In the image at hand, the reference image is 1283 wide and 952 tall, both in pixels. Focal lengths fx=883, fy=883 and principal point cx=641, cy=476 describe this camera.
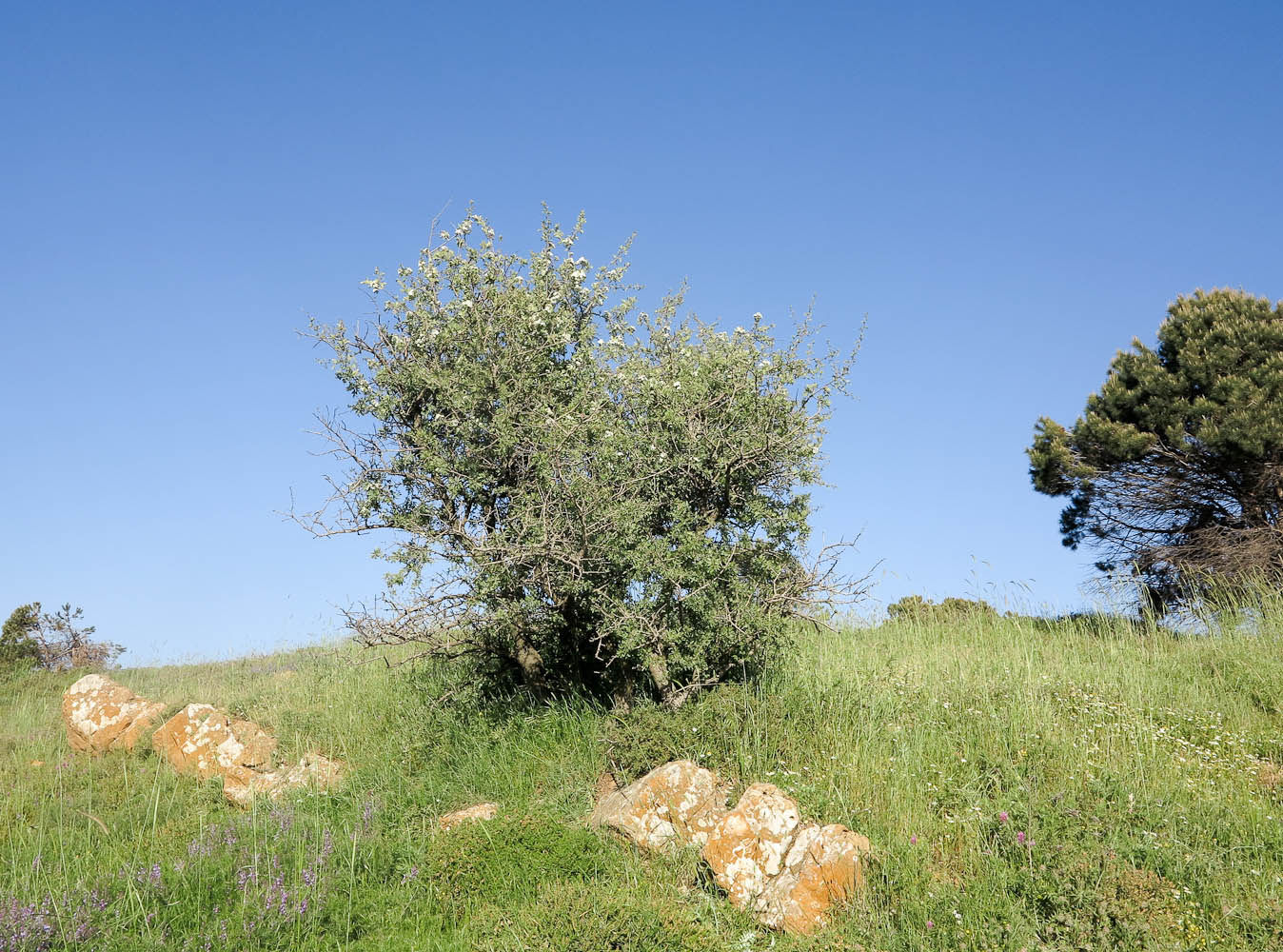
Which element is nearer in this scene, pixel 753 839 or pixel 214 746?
pixel 753 839

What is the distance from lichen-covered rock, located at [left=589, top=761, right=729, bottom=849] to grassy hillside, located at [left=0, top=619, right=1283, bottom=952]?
0.22 metres

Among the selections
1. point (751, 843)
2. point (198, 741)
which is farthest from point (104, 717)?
point (751, 843)

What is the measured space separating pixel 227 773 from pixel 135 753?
5.85 feet

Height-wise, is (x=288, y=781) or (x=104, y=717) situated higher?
(x=104, y=717)

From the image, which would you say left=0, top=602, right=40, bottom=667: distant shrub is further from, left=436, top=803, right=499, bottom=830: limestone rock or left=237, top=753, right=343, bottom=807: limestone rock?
left=436, top=803, right=499, bottom=830: limestone rock

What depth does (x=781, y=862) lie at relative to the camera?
754 centimetres

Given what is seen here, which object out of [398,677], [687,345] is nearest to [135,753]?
[398,677]

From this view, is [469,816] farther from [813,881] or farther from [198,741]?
[198,741]

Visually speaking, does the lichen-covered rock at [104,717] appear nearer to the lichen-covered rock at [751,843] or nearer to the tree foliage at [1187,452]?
the lichen-covered rock at [751,843]

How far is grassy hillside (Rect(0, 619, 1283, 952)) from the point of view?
6.85 metres

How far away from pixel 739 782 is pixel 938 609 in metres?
12.0

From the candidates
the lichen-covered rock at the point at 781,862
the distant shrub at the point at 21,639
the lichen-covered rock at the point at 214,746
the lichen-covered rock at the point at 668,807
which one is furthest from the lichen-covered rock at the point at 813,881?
the distant shrub at the point at 21,639

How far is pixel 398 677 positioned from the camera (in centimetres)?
1394

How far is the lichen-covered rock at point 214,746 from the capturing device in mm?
11625
